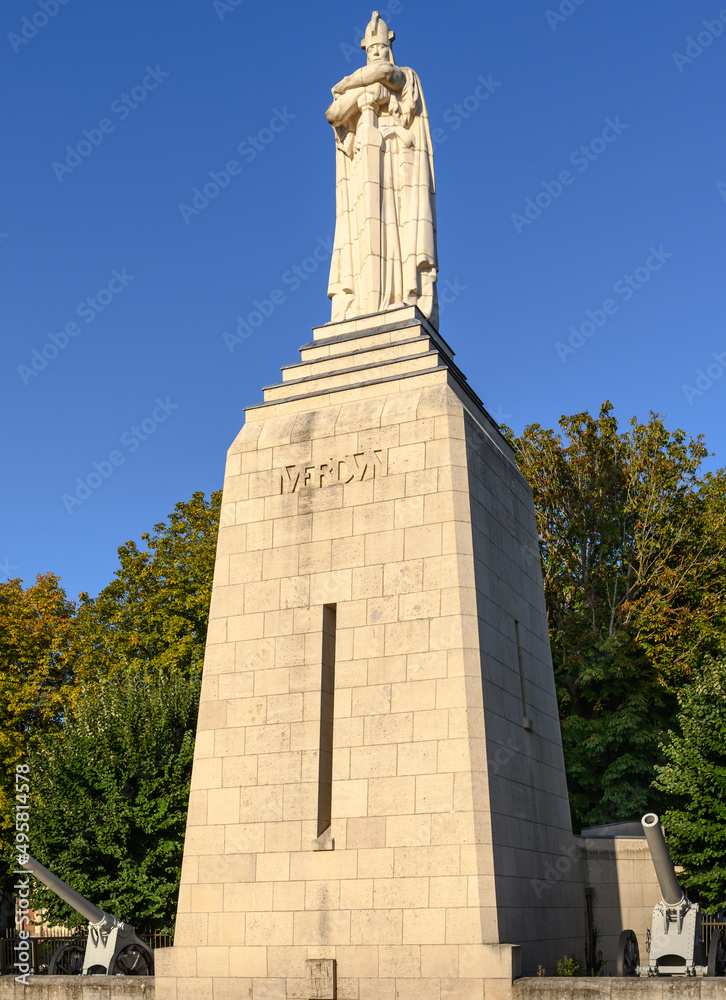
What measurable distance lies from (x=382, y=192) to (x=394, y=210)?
41 cm

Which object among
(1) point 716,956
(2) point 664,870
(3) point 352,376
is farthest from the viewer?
(3) point 352,376

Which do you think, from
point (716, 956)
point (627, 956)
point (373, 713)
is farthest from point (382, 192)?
point (716, 956)

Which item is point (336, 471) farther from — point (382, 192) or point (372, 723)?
point (382, 192)

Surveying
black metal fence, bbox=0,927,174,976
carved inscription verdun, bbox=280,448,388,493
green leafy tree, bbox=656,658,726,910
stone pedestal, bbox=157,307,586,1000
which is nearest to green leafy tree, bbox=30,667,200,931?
black metal fence, bbox=0,927,174,976

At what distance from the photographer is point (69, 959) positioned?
1845 cm

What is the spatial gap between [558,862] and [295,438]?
8.22 m

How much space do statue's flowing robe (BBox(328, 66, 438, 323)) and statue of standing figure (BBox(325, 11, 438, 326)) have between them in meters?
0.02

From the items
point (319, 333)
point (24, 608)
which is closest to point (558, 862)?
point (319, 333)

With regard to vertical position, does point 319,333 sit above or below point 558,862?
above

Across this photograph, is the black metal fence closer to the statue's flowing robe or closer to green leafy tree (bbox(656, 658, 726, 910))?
green leafy tree (bbox(656, 658, 726, 910))

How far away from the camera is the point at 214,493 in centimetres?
3628

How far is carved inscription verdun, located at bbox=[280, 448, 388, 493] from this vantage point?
16.5 metres

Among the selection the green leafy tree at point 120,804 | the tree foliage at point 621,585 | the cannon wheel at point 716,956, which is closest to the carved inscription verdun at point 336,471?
the cannon wheel at point 716,956

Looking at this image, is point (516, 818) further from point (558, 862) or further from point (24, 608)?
point (24, 608)
